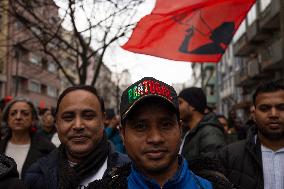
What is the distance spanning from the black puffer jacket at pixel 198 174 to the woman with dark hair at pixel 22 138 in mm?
2246

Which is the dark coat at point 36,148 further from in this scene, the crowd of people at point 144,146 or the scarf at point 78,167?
the scarf at point 78,167

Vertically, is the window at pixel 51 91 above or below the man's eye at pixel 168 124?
above

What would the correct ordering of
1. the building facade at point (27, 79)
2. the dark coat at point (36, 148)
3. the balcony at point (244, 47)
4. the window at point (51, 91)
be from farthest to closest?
the window at point (51, 91), the balcony at point (244, 47), the building facade at point (27, 79), the dark coat at point (36, 148)

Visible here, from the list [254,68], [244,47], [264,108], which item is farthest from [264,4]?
[264,108]

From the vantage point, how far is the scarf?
2.78m

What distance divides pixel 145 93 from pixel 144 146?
24 centimetres

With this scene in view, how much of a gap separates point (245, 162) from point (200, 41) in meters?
2.79

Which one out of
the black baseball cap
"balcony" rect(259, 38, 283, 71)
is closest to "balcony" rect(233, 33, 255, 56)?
"balcony" rect(259, 38, 283, 71)

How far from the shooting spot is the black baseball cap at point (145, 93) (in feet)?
6.49

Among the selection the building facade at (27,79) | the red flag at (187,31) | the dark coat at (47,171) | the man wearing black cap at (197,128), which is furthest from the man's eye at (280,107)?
the building facade at (27,79)

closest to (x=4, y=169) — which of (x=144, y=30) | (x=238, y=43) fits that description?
(x=144, y=30)

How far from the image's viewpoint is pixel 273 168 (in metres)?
3.41

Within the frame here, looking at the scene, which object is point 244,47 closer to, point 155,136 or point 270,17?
point 270,17

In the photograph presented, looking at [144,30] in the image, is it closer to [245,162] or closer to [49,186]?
[245,162]
